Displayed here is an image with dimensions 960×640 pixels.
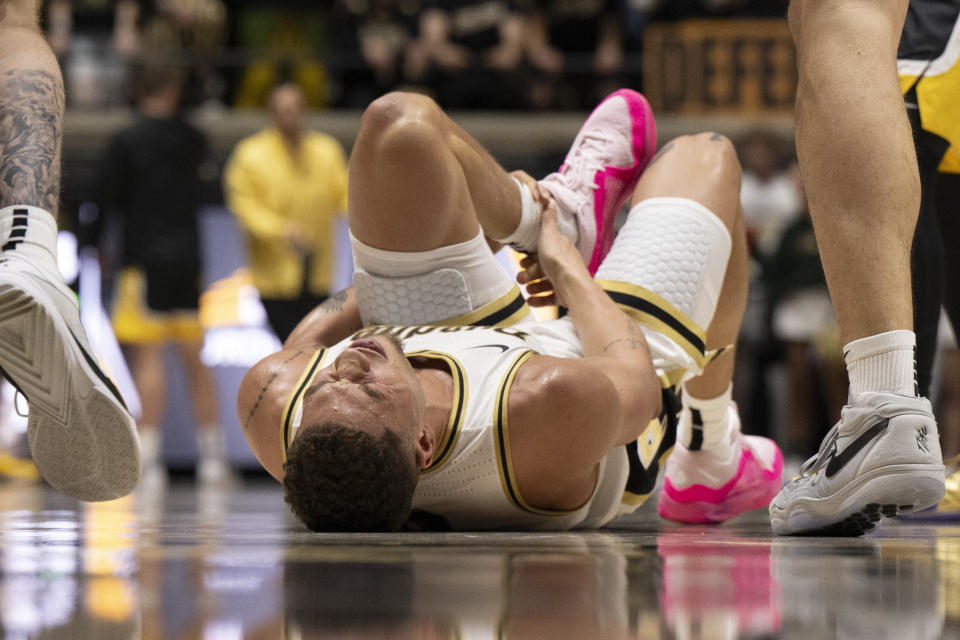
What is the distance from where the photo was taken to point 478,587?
0.98m

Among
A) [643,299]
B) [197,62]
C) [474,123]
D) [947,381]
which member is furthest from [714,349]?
[197,62]

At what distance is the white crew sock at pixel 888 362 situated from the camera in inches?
59.1

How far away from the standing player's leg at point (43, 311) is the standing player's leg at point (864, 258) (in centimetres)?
97

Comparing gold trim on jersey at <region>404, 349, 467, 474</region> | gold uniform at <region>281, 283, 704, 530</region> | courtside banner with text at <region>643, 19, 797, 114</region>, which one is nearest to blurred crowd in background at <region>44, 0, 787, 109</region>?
courtside banner with text at <region>643, 19, 797, 114</region>

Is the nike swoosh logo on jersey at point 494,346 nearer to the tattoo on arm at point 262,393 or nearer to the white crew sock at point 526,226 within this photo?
the tattoo on arm at point 262,393

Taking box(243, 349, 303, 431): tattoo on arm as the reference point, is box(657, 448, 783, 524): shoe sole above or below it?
below

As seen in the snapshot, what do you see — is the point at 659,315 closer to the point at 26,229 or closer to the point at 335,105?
the point at 26,229

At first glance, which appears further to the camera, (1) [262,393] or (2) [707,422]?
(2) [707,422]

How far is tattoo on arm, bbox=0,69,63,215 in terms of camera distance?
1.77 m

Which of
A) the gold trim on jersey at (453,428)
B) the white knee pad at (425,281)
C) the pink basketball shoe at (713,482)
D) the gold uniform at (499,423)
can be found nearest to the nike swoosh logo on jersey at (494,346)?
the gold uniform at (499,423)

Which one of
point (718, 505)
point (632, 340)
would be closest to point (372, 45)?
point (718, 505)

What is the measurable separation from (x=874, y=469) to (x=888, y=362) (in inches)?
5.6

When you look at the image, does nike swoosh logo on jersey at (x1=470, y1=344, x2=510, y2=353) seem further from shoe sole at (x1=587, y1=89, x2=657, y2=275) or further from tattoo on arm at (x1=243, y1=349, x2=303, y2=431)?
shoe sole at (x1=587, y1=89, x2=657, y2=275)

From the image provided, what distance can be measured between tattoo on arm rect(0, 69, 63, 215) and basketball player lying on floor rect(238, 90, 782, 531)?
429 millimetres
